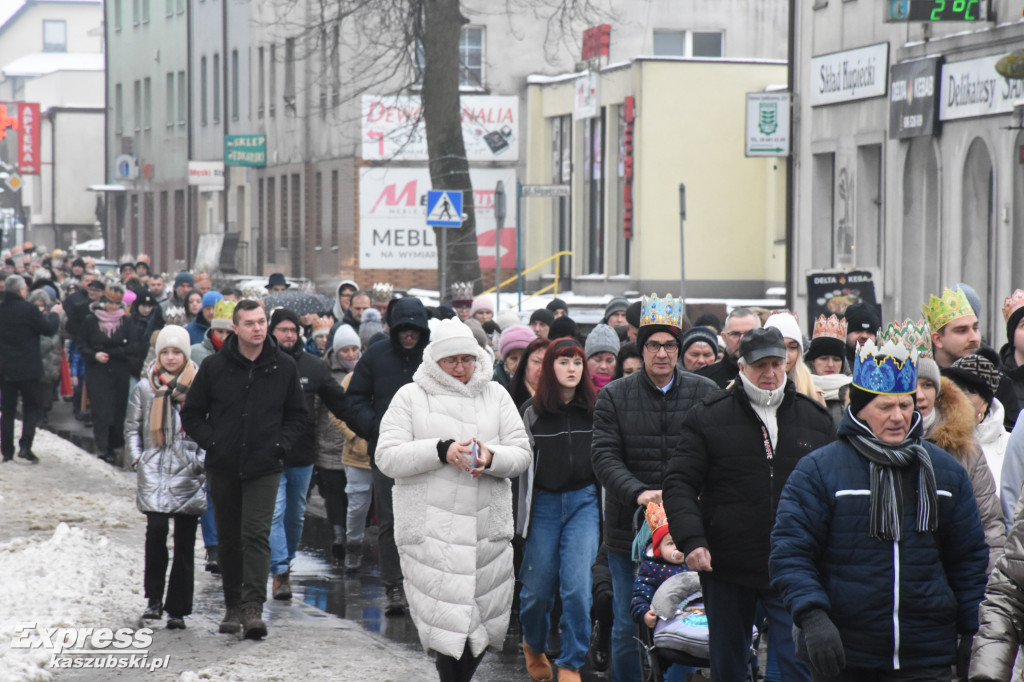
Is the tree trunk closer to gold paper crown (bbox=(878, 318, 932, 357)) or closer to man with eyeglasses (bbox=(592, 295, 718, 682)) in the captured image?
man with eyeglasses (bbox=(592, 295, 718, 682))

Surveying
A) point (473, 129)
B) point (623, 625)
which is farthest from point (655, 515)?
point (473, 129)

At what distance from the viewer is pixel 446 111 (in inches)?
Result: 1048

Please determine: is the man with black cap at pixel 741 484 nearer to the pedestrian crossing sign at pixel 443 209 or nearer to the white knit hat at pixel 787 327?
the white knit hat at pixel 787 327

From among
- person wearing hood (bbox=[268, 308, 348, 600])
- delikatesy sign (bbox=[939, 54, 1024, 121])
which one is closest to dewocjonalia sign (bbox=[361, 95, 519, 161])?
delikatesy sign (bbox=[939, 54, 1024, 121])

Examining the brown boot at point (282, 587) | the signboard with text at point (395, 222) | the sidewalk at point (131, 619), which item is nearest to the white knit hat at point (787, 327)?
the sidewalk at point (131, 619)

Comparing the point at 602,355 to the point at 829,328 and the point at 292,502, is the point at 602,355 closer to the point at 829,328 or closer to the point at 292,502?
the point at 829,328

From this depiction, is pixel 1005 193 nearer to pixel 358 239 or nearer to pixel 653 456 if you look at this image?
pixel 653 456

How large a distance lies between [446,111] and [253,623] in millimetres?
17958

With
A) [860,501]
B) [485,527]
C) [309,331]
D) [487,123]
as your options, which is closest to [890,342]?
[860,501]

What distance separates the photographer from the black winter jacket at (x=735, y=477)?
674 centimetres

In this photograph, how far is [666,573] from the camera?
7512mm

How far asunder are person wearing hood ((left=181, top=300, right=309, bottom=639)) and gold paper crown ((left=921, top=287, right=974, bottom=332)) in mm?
3609

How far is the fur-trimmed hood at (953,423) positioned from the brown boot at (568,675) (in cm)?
237

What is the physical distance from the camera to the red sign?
117ft
